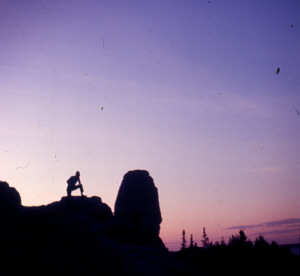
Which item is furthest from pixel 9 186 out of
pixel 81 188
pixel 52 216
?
pixel 52 216

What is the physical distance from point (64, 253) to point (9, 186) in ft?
49.5

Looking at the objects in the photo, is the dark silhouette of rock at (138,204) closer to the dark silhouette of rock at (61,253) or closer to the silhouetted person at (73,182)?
the silhouetted person at (73,182)

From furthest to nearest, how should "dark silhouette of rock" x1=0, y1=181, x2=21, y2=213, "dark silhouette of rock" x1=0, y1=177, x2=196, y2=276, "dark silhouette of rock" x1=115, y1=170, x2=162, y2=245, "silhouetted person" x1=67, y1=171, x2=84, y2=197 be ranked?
1. "dark silhouette of rock" x1=115, y1=170, x2=162, y2=245
2. "silhouetted person" x1=67, y1=171, x2=84, y2=197
3. "dark silhouette of rock" x1=0, y1=181, x2=21, y2=213
4. "dark silhouette of rock" x1=0, y1=177, x2=196, y2=276

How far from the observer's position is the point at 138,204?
37.5 meters

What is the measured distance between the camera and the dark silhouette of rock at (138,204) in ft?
118

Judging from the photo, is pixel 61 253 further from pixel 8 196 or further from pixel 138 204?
pixel 138 204

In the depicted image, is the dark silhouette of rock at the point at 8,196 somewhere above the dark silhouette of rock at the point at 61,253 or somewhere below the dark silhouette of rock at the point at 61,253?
above

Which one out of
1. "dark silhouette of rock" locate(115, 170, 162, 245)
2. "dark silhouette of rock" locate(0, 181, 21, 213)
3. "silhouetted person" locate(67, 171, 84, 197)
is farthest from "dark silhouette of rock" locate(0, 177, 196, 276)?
"dark silhouette of rock" locate(115, 170, 162, 245)

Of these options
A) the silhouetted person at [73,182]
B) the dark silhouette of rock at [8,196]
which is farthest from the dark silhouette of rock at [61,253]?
the dark silhouette of rock at [8,196]

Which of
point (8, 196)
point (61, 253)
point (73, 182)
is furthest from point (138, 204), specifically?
point (61, 253)

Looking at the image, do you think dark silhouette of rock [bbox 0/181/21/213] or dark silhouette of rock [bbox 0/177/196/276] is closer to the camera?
dark silhouette of rock [bbox 0/177/196/276]

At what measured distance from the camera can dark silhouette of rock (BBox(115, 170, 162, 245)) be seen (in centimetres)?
3591

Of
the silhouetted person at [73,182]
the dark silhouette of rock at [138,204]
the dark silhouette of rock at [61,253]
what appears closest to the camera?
the dark silhouette of rock at [61,253]

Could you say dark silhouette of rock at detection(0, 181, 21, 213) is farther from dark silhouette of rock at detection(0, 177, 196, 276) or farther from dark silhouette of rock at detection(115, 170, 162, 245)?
dark silhouette of rock at detection(115, 170, 162, 245)
